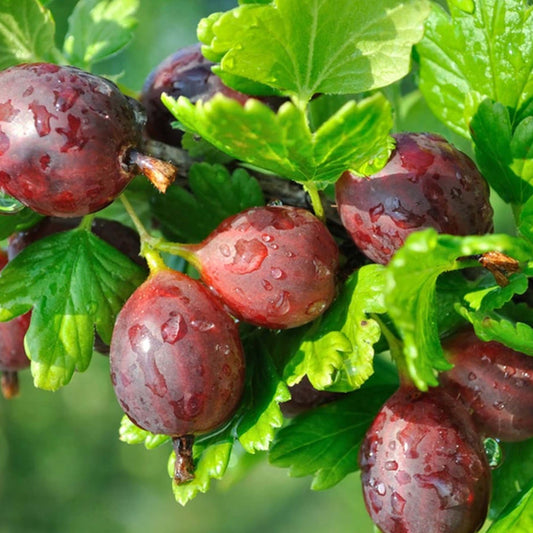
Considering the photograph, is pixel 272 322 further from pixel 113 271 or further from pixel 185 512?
pixel 185 512

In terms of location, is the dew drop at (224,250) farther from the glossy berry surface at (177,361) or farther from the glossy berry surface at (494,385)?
the glossy berry surface at (494,385)

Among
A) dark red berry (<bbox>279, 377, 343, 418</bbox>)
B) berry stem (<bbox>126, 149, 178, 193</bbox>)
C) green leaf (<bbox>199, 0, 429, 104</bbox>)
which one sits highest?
green leaf (<bbox>199, 0, 429, 104</bbox>)

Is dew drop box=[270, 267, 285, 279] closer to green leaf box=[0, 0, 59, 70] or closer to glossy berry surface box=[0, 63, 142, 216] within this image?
glossy berry surface box=[0, 63, 142, 216]

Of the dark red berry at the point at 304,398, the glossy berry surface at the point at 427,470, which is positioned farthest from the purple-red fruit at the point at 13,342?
the glossy berry surface at the point at 427,470

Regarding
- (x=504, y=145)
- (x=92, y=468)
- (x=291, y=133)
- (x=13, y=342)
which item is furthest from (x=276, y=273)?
(x=92, y=468)

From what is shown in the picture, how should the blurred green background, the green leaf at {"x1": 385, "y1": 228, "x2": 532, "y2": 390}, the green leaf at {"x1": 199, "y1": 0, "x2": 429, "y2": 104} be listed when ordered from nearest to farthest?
the green leaf at {"x1": 385, "y1": 228, "x2": 532, "y2": 390}, the green leaf at {"x1": 199, "y1": 0, "x2": 429, "y2": 104}, the blurred green background

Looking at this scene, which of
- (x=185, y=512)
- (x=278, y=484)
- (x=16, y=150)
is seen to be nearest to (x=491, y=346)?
(x=16, y=150)

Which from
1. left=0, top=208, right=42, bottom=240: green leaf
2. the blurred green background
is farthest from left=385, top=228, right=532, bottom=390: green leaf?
the blurred green background
